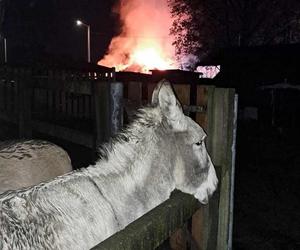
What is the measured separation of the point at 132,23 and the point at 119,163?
66994mm

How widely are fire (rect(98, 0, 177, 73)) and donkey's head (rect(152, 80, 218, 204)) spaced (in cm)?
5311

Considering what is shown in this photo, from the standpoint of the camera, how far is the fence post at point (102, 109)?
475 cm

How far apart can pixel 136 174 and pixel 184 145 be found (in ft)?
2.07

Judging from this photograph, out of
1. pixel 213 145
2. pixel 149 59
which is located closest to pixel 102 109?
pixel 213 145

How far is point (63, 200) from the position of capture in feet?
8.31

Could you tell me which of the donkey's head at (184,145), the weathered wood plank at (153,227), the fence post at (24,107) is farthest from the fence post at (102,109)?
the fence post at (24,107)

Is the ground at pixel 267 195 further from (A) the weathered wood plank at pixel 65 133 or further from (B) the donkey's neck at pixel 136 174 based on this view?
(B) the donkey's neck at pixel 136 174

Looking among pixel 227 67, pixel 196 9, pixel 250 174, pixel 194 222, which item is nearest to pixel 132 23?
pixel 196 9

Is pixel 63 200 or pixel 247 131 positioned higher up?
pixel 63 200

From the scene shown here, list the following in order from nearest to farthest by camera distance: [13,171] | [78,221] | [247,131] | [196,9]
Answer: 1. [78,221]
2. [13,171]
3. [247,131]
4. [196,9]

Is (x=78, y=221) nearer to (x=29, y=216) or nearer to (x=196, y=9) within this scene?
(x=29, y=216)

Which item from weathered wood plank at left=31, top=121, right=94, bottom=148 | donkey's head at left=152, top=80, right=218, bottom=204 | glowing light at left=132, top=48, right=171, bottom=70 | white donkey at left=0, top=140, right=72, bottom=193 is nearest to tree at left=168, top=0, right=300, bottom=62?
glowing light at left=132, top=48, right=171, bottom=70

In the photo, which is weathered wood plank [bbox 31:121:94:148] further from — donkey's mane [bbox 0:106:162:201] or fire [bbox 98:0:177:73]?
fire [bbox 98:0:177:73]

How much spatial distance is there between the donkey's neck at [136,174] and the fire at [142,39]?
5343cm
